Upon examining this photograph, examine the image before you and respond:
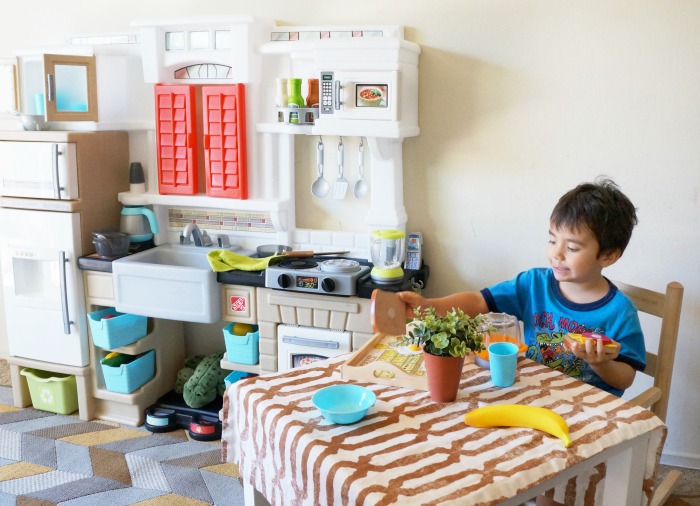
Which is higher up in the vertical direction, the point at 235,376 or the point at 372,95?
the point at 372,95

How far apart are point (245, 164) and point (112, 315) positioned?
85 centimetres

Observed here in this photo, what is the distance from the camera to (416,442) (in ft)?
4.44

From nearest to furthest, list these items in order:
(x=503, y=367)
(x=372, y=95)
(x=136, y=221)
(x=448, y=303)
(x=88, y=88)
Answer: (x=503, y=367), (x=448, y=303), (x=372, y=95), (x=88, y=88), (x=136, y=221)

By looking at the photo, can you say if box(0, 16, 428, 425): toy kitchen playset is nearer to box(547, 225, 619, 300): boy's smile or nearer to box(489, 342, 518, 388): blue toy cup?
box(547, 225, 619, 300): boy's smile

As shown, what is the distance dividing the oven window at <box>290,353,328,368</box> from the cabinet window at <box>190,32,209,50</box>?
1.27 m

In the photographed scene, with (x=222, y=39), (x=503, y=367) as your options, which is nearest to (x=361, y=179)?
(x=222, y=39)

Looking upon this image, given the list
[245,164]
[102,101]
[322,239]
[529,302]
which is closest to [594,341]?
[529,302]

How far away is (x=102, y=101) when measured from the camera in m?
3.06

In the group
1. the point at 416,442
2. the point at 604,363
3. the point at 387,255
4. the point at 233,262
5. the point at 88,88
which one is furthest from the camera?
the point at 88,88

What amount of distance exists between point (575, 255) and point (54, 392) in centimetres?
231

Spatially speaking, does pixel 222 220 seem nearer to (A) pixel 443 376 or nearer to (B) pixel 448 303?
(B) pixel 448 303

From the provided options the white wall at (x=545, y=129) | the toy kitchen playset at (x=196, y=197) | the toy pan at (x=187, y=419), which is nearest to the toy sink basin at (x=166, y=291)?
the toy kitchen playset at (x=196, y=197)

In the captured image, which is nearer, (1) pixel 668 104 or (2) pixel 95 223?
(1) pixel 668 104

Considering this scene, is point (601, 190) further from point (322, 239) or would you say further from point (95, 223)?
point (95, 223)
